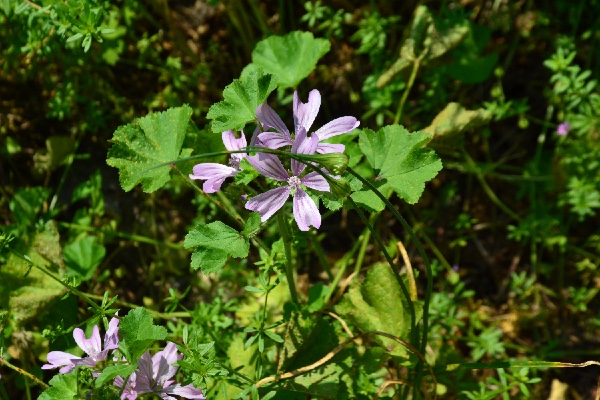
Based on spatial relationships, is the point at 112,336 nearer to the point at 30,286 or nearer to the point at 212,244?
the point at 212,244

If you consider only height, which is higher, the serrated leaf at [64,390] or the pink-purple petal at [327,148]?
the pink-purple petal at [327,148]

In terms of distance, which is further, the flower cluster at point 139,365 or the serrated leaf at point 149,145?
the serrated leaf at point 149,145

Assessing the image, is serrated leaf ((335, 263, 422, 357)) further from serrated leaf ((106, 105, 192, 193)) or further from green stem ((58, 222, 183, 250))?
green stem ((58, 222, 183, 250))

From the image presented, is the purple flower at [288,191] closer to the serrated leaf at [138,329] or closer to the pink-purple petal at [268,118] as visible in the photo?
the pink-purple petal at [268,118]

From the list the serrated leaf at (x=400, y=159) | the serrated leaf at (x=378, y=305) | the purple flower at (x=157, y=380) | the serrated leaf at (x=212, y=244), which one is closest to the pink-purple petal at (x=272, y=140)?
the serrated leaf at (x=212, y=244)

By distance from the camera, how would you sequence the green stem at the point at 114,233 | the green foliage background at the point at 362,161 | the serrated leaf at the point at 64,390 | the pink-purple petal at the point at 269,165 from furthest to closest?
the green stem at the point at 114,233 < the green foliage background at the point at 362,161 < the serrated leaf at the point at 64,390 < the pink-purple petal at the point at 269,165

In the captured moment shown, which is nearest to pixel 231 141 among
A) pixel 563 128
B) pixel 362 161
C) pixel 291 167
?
pixel 291 167

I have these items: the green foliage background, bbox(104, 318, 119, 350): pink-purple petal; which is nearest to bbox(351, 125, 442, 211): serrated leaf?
the green foliage background

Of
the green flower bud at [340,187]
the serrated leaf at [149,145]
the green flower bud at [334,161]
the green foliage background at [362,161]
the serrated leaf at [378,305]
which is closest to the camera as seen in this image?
the green flower bud at [334,161]

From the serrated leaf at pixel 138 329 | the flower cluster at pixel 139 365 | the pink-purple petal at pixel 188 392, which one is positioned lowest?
→ the pink-purple petal at pixel 188 392
